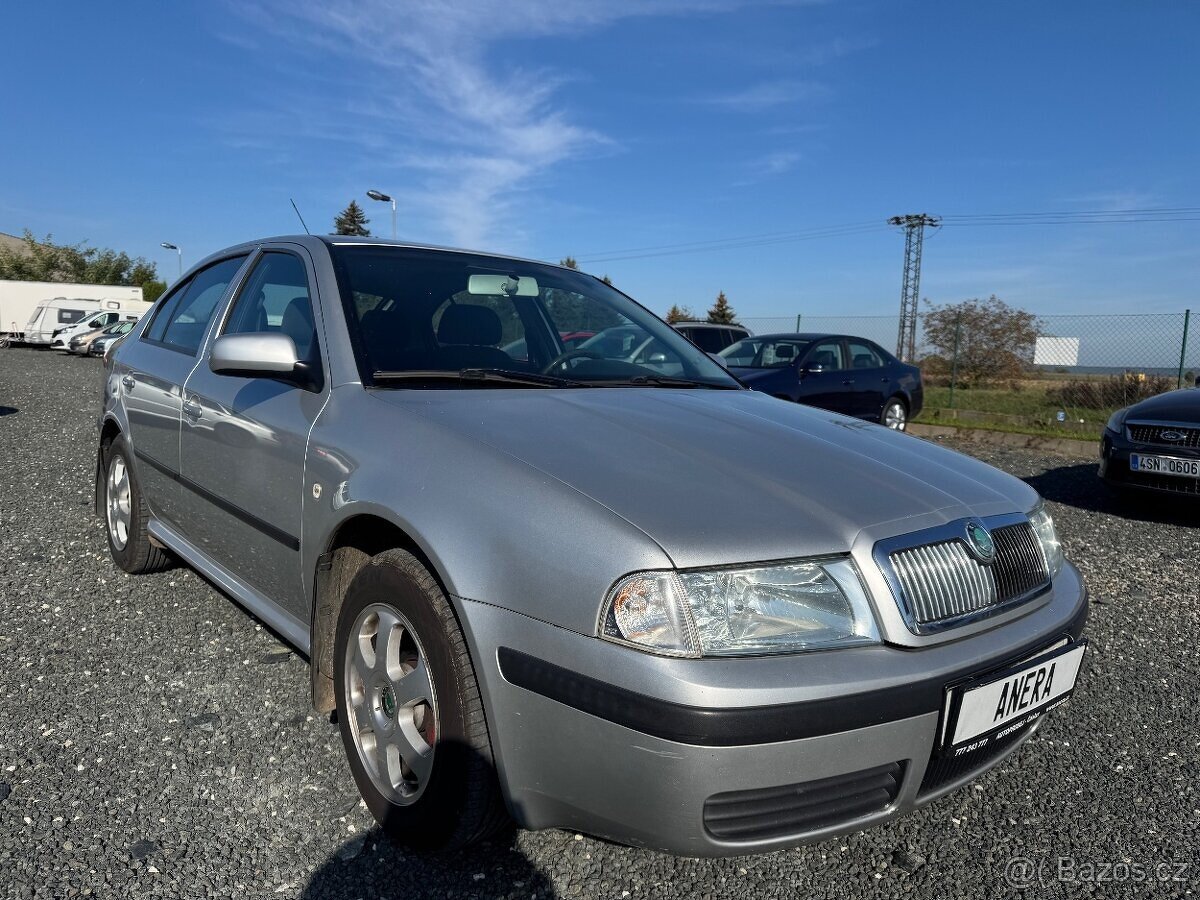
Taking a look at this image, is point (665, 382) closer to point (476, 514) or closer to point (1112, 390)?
point (476, 514)

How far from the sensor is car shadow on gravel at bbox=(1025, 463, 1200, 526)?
20.6ft

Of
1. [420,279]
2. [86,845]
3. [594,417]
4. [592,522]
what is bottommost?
[86,845]

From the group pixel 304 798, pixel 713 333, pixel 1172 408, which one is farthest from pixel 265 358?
pixel 713 333

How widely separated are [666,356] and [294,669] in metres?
1.75

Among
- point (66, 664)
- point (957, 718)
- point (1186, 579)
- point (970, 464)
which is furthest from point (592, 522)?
point (1186, 579)

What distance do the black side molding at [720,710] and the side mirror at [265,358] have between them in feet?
3.85

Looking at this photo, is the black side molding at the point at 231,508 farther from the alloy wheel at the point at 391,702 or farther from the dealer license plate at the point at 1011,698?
the dealer license plate at the point at 1011,698

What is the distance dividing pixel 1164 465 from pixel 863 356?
5.76m

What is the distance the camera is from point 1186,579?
4648 mm

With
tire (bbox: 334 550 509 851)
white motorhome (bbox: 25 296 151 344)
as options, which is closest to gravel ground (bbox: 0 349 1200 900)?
tire (bbox: 334 550 509 851)

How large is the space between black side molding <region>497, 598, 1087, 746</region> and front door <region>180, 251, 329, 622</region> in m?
1.06

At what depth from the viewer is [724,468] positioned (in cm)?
197

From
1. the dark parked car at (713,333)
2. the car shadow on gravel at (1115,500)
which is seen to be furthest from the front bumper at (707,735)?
the dark parked car at (713,333)

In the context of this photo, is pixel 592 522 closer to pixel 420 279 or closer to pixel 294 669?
pixel 420 279
